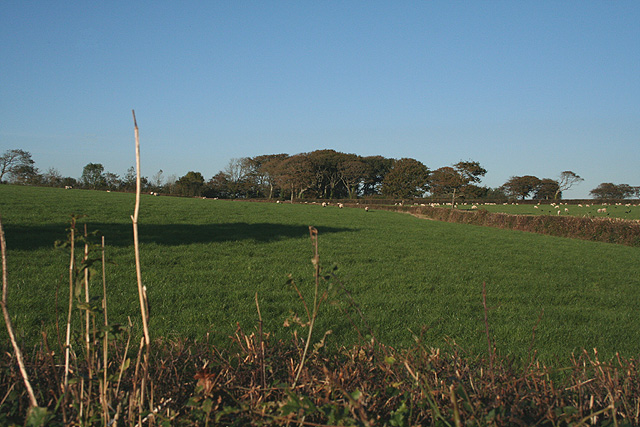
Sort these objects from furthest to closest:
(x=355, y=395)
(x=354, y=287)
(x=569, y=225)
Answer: (x=569, y=225) → (x=354, y=287) → (x=355, y=395)

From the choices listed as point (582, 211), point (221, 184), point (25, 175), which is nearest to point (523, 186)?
point (582, 211)

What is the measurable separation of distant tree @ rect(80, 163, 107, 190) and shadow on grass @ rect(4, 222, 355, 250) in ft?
124

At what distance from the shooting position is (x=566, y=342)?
5.10 meters

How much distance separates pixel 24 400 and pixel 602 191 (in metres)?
87.4

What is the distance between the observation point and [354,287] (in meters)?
7.39

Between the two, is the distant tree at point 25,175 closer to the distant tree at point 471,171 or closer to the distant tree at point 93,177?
the distant tree at point 93,177

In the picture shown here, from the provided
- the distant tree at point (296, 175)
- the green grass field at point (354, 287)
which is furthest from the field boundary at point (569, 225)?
the distant tree at point (296, 175)

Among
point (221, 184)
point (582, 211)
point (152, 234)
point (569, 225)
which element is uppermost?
point (221, 184)

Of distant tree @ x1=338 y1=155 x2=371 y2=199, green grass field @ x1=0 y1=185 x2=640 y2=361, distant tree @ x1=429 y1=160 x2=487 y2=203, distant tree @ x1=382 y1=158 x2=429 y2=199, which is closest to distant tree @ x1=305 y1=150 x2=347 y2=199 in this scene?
distant tree @ x1=338 y1=155 x2=371 y2=199

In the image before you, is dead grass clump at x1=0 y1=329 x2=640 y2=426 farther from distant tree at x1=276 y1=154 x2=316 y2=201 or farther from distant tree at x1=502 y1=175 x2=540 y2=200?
distant tree at x1=502 y1=175 x2=540 y2=200

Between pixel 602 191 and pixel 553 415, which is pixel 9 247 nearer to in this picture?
pixel 553 415

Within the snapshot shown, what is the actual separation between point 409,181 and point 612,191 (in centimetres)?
3547

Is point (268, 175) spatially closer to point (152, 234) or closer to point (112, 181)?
point (112, 181)

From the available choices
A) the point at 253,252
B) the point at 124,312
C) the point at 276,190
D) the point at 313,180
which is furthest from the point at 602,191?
the point at 124,312
